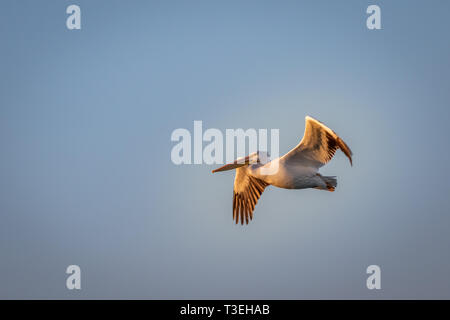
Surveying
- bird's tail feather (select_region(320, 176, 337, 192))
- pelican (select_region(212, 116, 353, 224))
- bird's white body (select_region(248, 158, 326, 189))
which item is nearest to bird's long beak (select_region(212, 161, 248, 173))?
pelican (select_region(212, 116, 353, 224))

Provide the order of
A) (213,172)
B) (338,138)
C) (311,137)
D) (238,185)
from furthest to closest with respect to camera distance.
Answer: (238,185) → (213,172) → (311,137) → (338,138)

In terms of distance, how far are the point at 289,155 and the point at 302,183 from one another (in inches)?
23.7

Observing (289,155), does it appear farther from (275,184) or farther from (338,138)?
(338,138)

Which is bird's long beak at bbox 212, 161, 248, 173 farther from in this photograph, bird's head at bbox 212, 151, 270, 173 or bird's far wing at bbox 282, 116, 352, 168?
bird's far wing at bbox 282, 116, 352, 168

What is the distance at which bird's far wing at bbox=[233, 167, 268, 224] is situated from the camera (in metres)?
10.5

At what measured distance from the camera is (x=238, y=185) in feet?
35.2

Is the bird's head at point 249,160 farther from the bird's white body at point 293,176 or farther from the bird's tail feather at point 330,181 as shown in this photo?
the bird's tail feather at point 330,181

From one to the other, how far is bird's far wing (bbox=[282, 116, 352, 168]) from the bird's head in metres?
0.58

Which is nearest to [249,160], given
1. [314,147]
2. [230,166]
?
[230,166]

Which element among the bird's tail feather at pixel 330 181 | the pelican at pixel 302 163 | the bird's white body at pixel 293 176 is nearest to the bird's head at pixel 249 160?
the pelican at pixel 302 163

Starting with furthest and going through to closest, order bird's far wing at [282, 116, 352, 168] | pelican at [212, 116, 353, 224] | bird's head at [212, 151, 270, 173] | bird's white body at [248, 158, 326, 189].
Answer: bird's head at [212, 151, 270, 173] → bird's white body at [248, 158, 326, 189] → pelican at [212, 116, 353, 224] → bird's far wing at [282, 116, 352, 168]

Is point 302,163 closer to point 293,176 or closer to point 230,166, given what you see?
point 293,176
